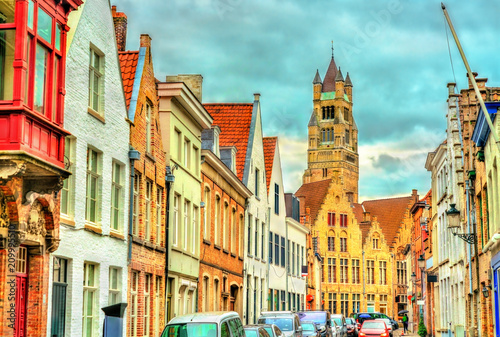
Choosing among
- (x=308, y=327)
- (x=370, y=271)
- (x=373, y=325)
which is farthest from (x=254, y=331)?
(x=370, y=271)

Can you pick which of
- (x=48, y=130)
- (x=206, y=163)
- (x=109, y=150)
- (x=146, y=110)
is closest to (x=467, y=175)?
(x=206, y=163)

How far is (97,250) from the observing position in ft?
63.9

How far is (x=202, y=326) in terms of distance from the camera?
15898mm

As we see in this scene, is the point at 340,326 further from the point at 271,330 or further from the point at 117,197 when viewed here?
the point at 117,197

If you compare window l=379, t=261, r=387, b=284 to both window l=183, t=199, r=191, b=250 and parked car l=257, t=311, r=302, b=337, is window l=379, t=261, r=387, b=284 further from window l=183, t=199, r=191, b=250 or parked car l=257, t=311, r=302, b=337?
window l=183, t=199, r=191, b=250

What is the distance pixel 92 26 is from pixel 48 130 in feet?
17.7

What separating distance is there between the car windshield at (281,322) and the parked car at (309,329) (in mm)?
2772

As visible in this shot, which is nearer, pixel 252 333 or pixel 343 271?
pixel 252 333

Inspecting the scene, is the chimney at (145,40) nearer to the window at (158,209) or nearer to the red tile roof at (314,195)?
the window at (158,209)

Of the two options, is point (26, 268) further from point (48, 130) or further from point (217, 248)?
point (217, 248)

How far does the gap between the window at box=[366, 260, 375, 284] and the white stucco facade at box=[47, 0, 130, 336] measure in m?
83.0

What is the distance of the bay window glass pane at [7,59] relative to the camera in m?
14.0

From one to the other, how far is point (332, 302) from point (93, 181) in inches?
3161

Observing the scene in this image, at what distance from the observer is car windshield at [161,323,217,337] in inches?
621
